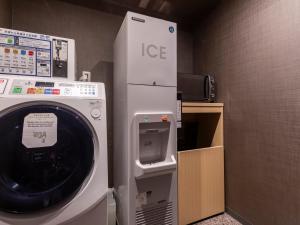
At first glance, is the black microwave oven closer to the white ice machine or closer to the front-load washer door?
the white ice machine

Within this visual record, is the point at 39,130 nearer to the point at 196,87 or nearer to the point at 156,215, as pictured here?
the point at 156,215

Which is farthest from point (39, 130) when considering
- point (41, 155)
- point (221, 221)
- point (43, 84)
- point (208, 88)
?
point (221, 221)

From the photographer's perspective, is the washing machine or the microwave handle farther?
the microwave handle

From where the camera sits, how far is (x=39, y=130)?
2.34ft

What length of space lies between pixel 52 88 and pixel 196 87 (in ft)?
4.03

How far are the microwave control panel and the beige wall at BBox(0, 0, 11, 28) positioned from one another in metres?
0.34

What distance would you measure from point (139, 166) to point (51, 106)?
1.92 feet

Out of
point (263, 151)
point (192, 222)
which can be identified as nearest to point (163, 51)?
point (263, 151)

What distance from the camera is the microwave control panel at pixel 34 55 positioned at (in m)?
0.92

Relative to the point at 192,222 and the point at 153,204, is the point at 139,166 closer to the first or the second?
the point at 153,204

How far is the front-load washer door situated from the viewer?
685 millimetres

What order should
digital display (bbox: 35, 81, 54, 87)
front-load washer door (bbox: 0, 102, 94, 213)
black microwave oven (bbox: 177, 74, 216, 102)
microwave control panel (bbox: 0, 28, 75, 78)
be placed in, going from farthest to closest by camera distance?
black microwave oven (bbox: 177, 74, 216, 102)
microwave control panel (bbox: 0, 28, 75, 78)
digital display (bbox: 35, 81, 54, 87)
front-load washer door (bbox: 0, 102, 94, 213)

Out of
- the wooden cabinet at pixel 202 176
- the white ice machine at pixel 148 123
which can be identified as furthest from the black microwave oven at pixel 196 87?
the white ice machine at pixel 148 123

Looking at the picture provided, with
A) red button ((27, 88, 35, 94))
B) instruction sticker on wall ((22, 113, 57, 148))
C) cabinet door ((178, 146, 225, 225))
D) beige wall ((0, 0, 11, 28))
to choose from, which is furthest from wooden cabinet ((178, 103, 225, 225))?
beige wall ((0, 0, 11, 28))
